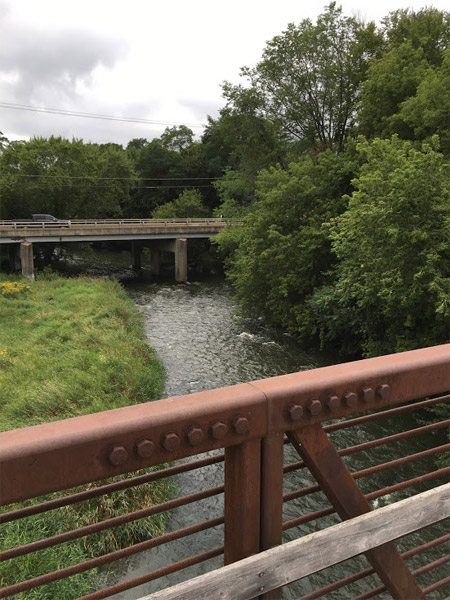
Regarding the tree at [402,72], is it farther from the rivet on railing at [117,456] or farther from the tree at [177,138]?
the tree at [177,138]

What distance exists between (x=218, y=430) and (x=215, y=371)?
13025 mm

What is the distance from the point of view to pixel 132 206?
53.3m

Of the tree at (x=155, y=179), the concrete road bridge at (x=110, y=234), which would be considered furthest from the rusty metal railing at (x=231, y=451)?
the tree at (x=155, y=179)

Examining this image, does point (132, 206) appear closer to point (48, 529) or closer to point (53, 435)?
point (48, 529)

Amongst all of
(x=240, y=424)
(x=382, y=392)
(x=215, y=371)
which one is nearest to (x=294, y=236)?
(x=215, y=371)

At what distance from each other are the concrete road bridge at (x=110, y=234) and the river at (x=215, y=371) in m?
3.60

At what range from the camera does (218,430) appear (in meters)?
1.39

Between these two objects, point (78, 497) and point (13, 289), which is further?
point (13, 289)

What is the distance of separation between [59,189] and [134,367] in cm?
3047

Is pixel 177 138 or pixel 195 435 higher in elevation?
pixel 177 138

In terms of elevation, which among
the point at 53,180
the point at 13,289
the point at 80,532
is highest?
the point at 53,180

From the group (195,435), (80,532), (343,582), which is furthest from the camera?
(343,582)

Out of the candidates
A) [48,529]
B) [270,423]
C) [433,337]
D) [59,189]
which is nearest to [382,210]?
[433,337]

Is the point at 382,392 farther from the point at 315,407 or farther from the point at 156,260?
the point at 156,260
